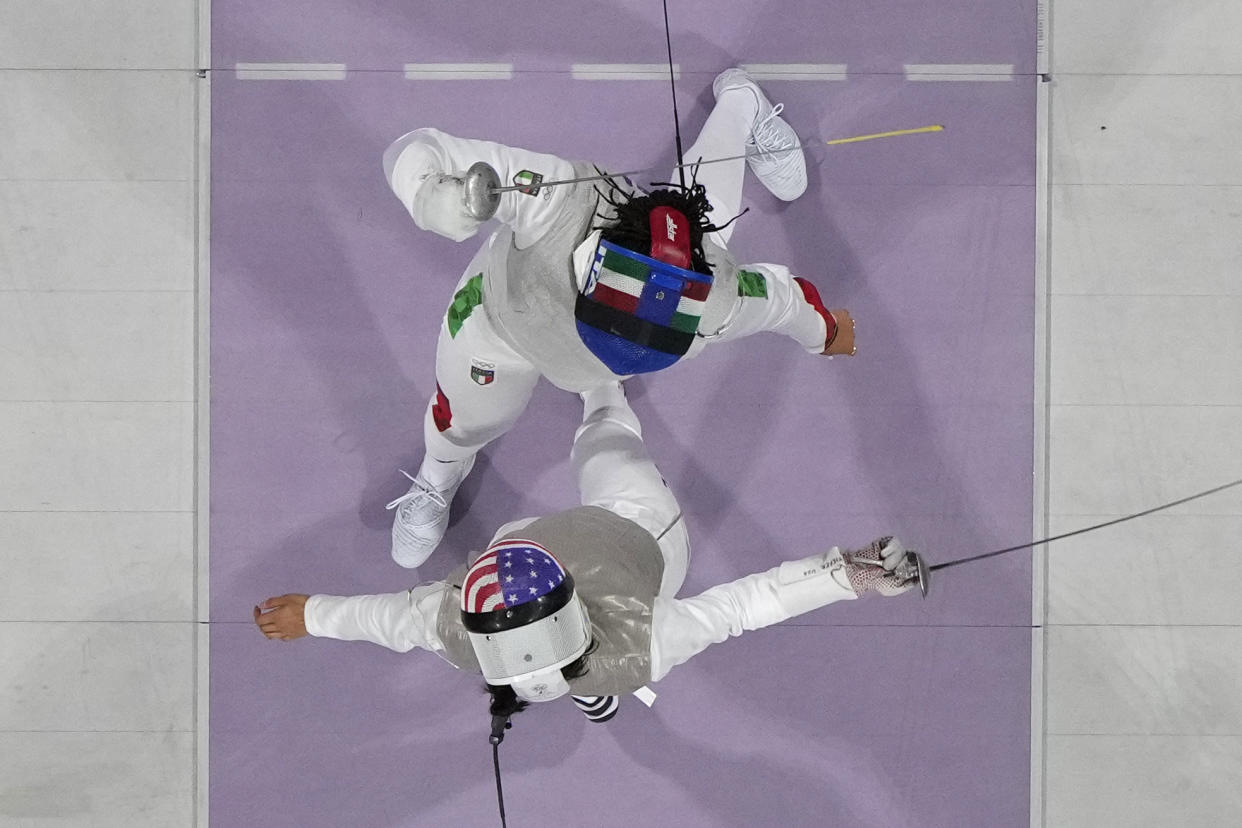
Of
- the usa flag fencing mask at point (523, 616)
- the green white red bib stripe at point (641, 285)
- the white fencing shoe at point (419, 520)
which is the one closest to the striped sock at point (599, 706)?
the white fencing shoe at point (419, 520)

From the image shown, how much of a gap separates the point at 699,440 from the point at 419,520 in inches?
31.6

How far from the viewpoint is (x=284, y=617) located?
2.21 meters

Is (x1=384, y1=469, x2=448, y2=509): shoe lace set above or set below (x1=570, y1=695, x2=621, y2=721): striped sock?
above

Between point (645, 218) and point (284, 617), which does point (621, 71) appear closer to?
point (645, 218)

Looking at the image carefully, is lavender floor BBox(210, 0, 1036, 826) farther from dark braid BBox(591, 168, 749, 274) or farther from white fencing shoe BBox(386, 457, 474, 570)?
dark braid BBox(591, 168, 749, 274)

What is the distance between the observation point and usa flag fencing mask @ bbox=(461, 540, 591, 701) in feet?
5.48

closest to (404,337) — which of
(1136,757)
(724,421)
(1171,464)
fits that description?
(724,421)

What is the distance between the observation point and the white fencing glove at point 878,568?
1836mm

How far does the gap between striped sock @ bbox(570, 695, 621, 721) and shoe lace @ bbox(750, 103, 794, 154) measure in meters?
1.51

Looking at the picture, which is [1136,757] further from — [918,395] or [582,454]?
[582,454]

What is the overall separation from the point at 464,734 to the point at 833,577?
131 centimetres

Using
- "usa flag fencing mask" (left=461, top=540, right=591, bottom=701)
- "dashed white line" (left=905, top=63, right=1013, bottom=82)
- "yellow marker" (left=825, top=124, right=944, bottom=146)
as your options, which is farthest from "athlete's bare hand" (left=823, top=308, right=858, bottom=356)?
"usa flag fencing mask" (left=461, top=540, right=591, bottom=701)

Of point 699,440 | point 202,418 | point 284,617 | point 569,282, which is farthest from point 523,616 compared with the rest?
point 202,418

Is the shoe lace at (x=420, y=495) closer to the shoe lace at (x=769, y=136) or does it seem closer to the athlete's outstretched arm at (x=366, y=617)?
the athlete's outstretched arm at (x=366, y=617)
